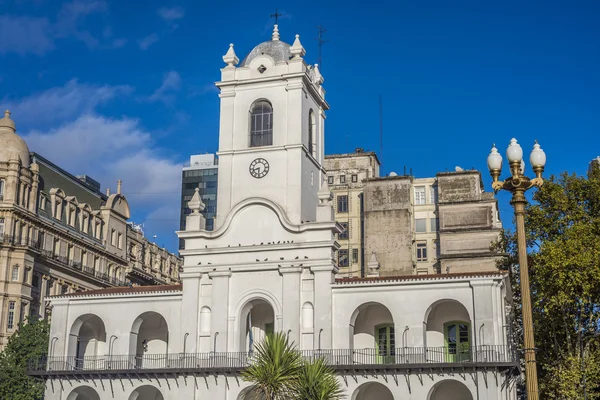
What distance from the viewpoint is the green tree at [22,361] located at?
47.8m

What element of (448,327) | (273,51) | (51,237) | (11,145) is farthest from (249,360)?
(11,145)

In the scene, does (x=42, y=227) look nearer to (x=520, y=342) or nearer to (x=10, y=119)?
(x=10, y=119)

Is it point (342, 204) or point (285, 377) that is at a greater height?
point (342, 204)

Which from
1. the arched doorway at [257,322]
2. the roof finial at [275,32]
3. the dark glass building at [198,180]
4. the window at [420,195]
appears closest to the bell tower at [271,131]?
the roof finial at [275,32]

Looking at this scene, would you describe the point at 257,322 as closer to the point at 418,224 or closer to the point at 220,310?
the point at 220,310

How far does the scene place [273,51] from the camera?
1938 inches

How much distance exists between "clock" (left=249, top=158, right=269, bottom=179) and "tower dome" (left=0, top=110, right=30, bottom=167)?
22.2 metres

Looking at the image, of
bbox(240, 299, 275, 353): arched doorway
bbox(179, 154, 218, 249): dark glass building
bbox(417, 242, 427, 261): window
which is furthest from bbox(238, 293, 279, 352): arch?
bbox(179, 154, 218, 249): dark glass building

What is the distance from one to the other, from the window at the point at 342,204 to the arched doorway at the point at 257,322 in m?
33.7

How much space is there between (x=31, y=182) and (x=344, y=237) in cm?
3037

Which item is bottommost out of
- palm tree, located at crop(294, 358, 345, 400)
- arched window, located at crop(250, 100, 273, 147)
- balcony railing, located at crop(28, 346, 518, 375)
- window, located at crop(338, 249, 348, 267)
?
palm tree, located at crop(294, 358, 345, 400)

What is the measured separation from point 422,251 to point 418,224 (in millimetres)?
2665

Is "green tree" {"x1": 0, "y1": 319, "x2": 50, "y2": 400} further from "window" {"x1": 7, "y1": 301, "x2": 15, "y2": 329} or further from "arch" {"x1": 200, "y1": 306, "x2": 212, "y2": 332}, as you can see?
"arch" {"x1": 200, "y1": 306, "x2": 212, "y2": 332}

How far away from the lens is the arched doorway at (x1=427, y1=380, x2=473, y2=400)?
4159cm
